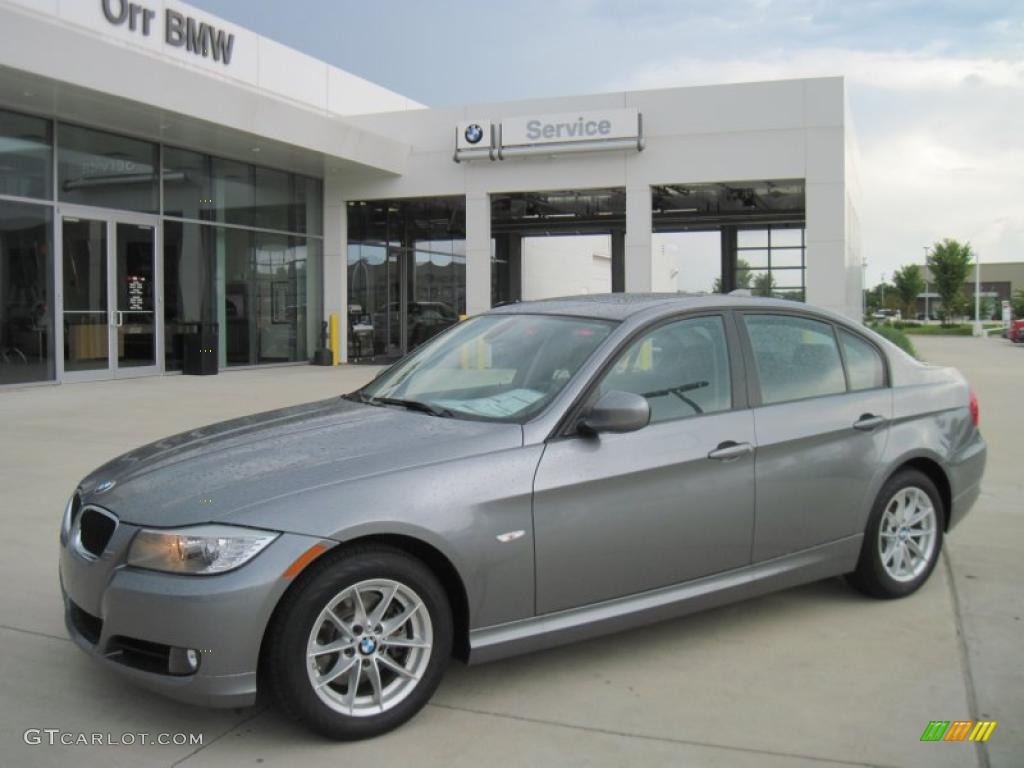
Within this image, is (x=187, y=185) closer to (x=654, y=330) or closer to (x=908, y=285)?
(x=654, y=330)

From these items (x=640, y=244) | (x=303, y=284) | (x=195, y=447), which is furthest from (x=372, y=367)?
(x=195, y=447)

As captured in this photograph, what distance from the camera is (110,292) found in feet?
53.8

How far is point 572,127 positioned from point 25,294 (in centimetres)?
1065

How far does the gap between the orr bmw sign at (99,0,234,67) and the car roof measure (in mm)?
15128

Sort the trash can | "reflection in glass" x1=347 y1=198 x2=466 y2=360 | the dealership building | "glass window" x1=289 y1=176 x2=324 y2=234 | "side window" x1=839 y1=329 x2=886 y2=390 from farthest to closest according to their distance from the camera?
1. "reflection in glass" x1=347 y1=198 x2=466 y2=360
2. "glass window" x1=289 y1=176 x2=324 y2=234
3. the trash can
4. the dealership building
5. "side window" x1=839 y1=329 x2=886 y2=390

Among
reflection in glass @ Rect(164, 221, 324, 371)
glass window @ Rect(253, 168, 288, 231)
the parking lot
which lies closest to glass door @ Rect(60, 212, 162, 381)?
reflection in glass @ Rect(164, 221, 324, 371)

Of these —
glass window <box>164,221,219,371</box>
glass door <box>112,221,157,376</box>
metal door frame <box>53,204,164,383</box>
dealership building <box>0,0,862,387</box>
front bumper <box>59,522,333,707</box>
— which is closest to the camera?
front bumper <box>59,522,333,707</box>

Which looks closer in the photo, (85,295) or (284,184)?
(85,295)

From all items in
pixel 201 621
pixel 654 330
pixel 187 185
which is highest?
pixel 187 185

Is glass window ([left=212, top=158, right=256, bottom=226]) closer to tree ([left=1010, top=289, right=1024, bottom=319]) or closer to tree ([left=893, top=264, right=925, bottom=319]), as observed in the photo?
tree ([left=1010, top=289, right=1024, bottom=319])

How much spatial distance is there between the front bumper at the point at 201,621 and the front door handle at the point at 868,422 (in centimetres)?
272

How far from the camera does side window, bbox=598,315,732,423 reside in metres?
A: 4.01

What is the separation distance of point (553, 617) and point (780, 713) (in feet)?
2.99

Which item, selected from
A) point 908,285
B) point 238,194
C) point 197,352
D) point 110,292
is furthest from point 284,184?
point 908,285
